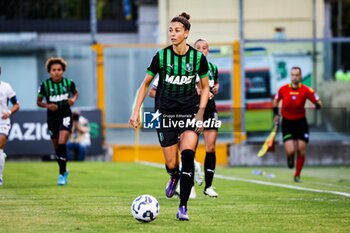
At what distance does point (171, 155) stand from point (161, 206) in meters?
0.92

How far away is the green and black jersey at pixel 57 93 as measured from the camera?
57.6 ft

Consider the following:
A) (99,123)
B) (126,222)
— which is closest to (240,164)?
(99,123)

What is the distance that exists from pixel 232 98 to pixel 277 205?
15.6 metres

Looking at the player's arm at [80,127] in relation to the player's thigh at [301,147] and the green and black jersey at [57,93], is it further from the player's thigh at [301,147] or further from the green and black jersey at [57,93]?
the green and black jersey at [57,93]

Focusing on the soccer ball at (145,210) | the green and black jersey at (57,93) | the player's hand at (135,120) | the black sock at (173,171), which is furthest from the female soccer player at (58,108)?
the soccer ball at (145,210)

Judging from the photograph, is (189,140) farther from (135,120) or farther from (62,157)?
(62,157)

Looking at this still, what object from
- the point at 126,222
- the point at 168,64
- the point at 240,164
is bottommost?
the point at 240,164

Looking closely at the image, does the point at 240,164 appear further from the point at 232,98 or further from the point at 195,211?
the point at 195,211

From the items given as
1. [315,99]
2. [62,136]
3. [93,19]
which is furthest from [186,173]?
[93,19]

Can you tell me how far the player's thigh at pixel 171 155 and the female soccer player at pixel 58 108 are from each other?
504 cm

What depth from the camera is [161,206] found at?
42.5ft

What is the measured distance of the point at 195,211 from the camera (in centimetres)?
1231

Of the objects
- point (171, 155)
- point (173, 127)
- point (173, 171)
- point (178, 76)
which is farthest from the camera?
point (173, 171)

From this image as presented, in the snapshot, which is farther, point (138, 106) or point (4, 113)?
point (4, 113)
